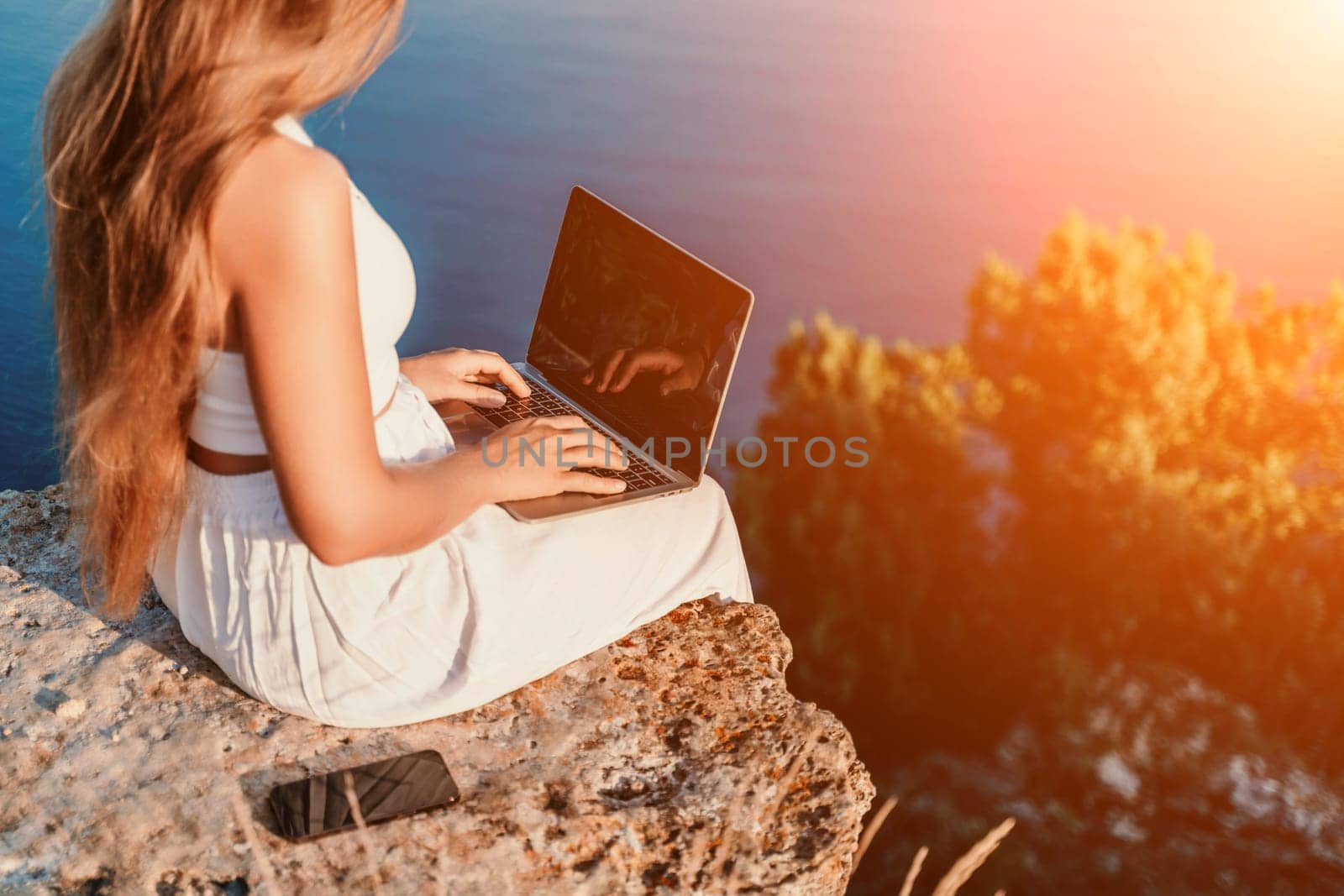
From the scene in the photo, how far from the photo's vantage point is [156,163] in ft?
3.56

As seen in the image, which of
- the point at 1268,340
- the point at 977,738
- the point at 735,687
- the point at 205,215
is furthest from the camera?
the point at 977,738

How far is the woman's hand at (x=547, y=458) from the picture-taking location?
151cm

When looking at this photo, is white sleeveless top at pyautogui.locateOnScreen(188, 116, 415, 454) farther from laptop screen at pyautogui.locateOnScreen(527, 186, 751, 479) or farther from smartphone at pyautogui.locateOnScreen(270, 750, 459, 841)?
laptop screen at pyautogui.locateOnScreen(527, 186, 751, 479)

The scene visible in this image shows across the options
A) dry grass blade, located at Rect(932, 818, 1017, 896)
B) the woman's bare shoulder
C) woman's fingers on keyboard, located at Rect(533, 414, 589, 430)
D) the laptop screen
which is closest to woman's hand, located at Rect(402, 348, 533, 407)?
the laptop screen

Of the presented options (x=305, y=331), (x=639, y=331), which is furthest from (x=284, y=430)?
(x=639, y=331)

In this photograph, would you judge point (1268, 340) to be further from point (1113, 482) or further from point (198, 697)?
point (198, 697)

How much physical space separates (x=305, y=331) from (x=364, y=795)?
65cm

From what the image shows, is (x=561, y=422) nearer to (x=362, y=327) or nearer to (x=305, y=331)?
(x=362, y=327)

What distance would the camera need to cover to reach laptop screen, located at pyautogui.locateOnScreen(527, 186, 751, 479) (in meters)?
1.80

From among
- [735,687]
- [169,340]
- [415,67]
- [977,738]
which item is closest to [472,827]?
[735,687]

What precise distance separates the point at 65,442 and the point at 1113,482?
19.6 ft

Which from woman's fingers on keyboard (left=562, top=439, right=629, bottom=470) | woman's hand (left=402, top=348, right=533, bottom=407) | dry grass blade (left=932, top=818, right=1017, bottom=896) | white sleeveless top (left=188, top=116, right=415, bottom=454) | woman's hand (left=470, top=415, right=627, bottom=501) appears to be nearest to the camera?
dry grass blade (left=932, top=818, right=1017, bottom=896)

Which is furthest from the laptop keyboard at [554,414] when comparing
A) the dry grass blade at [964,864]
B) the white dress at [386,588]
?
the dry grass blade at [964,864]

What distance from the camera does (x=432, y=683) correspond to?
1.50 metres
